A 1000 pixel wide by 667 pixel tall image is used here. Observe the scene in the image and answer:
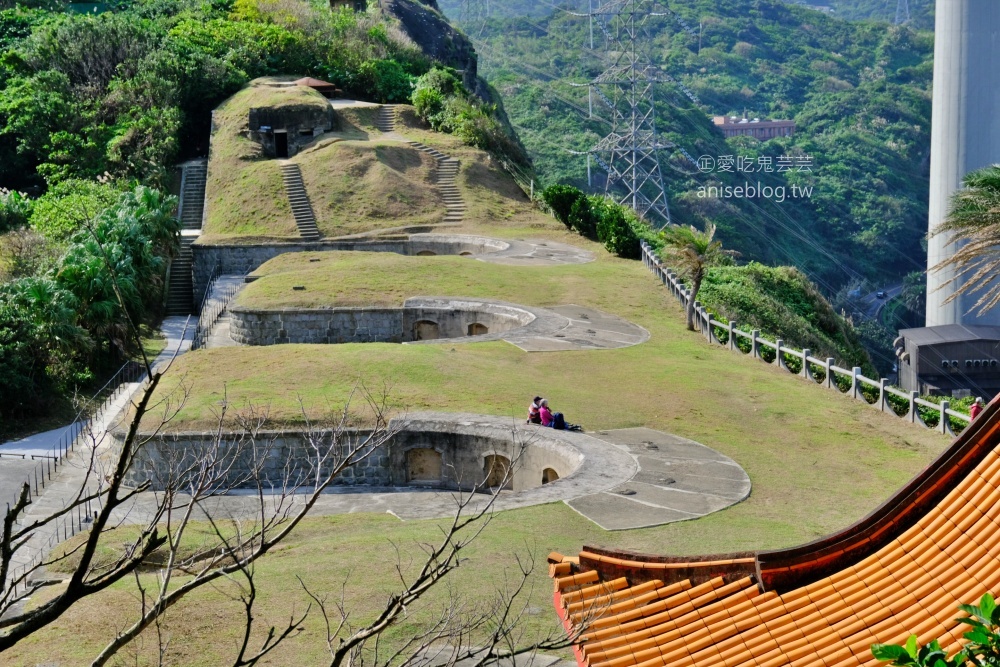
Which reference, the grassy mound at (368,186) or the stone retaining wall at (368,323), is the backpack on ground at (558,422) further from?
the grassy mound at (368,186)

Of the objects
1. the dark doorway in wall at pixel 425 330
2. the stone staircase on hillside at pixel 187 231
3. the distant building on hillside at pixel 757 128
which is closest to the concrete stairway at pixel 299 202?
the stone staircase on hillside at pixel 187 231

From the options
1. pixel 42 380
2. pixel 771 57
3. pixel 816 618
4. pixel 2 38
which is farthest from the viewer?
pixel 771 57

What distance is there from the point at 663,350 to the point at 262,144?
26.5 m

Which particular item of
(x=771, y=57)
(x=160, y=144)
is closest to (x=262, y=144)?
(x=160, y=144)

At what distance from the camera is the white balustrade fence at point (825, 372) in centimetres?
2445

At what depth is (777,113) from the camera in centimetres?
11275

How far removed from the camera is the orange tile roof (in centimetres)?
1073

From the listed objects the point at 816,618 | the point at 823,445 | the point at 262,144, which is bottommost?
the point at 823,445

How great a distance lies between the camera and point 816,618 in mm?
11328

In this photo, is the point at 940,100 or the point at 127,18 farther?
the point at 127,18

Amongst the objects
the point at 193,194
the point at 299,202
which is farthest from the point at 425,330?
the point at 193,194

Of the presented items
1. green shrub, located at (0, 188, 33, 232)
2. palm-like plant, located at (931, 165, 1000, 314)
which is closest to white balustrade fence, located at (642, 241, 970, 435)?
palm-like plant, located at (931, 165, 1000, 314)

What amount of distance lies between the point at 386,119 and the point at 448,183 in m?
7.19

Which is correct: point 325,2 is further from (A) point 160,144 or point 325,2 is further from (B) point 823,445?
(B) point 823,445
